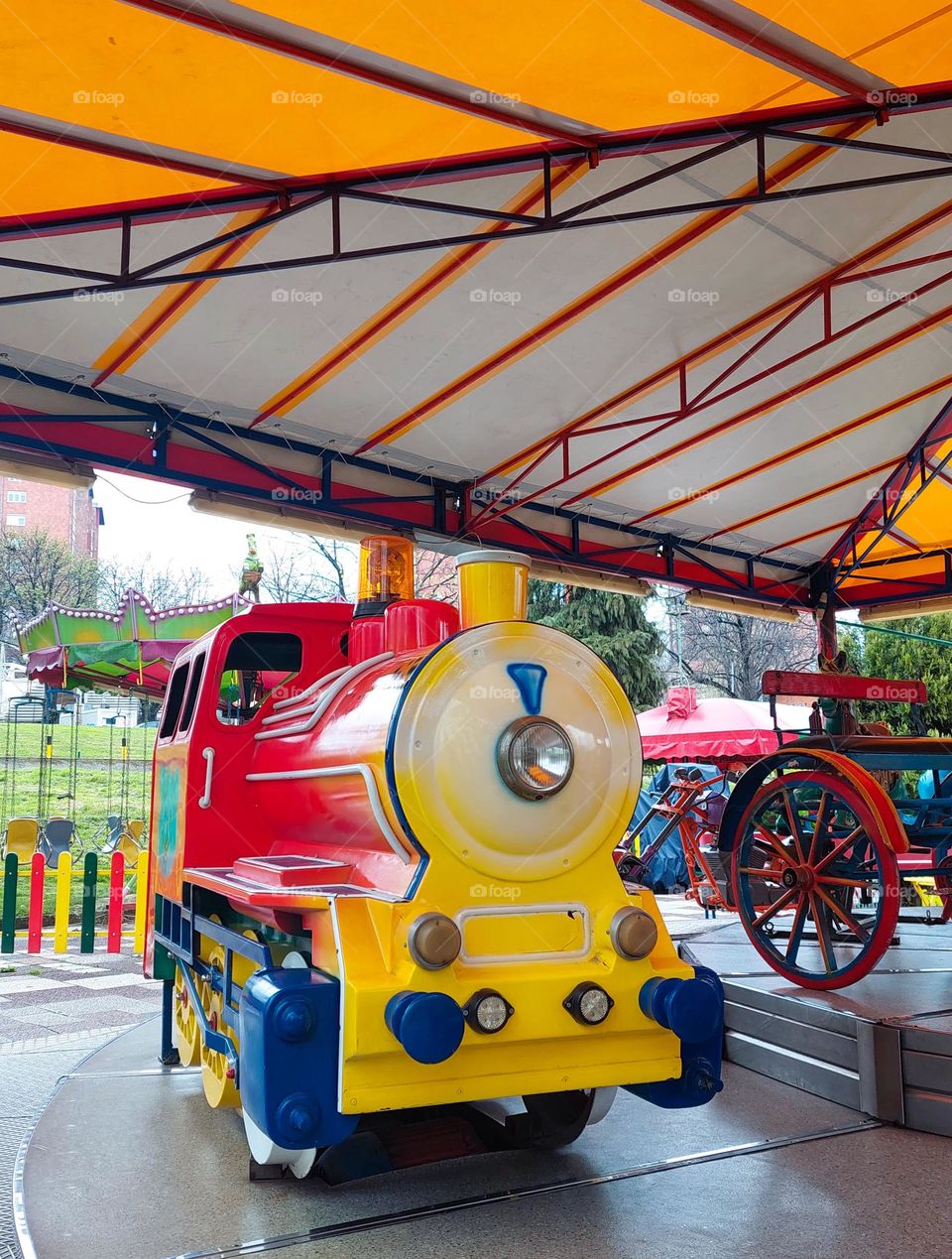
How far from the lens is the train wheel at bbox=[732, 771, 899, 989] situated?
3842mm

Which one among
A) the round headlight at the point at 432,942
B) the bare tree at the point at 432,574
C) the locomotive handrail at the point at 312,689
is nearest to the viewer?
the round headlight at the point at 432,942

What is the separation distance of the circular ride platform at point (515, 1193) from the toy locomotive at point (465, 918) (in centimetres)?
21

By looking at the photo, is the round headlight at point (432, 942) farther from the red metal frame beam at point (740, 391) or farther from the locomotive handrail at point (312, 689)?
the red metal frame beam at point (740, 391)

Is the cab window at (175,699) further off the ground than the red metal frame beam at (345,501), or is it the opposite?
the red metal frame beam at (345,501)

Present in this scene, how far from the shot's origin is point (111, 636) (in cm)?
870

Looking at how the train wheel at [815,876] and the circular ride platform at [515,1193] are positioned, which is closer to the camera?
the circular ride platform at [515,1193]

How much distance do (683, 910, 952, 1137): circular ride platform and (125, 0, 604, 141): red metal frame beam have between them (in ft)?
12.9

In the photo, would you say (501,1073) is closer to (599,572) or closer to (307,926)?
(307,926)

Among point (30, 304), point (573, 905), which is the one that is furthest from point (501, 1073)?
point (30, 304)

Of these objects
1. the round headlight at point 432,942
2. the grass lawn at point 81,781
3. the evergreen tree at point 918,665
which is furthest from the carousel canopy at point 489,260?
the grass lawn at point 81,781

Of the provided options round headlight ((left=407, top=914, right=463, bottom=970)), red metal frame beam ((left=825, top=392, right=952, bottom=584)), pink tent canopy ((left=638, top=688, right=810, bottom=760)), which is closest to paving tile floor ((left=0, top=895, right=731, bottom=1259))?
round headlight ((left=407, top=914, right=463, bottom=970))

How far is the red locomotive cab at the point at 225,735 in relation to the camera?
163 inches

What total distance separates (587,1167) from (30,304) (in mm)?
5110

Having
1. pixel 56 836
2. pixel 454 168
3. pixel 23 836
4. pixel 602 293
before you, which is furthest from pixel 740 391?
pixel 56 836
